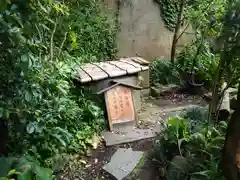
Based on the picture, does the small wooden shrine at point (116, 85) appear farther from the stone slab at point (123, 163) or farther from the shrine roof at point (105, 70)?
the stone slab at point (123, 163)

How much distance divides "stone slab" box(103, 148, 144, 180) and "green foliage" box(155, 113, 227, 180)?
0.30m

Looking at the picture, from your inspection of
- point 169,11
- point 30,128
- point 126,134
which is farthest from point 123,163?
point 169,11

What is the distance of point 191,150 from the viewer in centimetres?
301

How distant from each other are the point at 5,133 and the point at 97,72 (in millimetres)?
1890

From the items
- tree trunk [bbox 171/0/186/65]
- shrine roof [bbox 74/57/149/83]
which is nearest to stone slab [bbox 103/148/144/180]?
shrine roof [bbox 74/57/149/83]

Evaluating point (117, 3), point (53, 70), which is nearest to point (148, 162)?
point (53, 70)

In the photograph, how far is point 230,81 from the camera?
3012mm

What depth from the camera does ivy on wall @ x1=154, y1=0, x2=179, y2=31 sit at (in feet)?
19.6

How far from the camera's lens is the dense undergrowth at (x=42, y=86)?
198cm

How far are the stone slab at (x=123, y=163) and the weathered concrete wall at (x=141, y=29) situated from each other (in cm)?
248

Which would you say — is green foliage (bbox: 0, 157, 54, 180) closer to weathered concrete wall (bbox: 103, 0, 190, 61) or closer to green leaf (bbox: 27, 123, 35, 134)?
green leaf (bbox: 27, 123, 35, 134)

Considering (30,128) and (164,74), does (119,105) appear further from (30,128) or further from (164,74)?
(30,128)

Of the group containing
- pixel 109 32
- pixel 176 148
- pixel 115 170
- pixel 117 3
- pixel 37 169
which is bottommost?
pixel 115 170

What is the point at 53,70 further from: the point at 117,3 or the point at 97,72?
the point at 117,3
